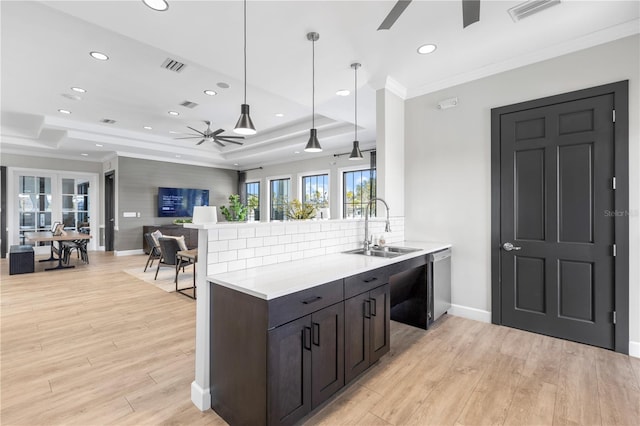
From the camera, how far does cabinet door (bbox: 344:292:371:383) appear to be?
79.7 inches

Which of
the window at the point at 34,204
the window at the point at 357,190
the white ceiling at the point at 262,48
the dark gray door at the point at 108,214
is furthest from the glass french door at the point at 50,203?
the window at the point at 357,190

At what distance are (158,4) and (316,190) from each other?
6726 mm

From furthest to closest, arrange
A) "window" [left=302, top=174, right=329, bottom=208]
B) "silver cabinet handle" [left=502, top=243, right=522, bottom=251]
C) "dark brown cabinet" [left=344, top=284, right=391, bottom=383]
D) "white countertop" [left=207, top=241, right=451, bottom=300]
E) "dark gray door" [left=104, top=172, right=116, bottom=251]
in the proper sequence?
1. "dark gray door" [left=104, top=172, right=116, bottom=251]
2. "window" [left=302, top=174, right=329, bottom=208]
3. "silver cabinet handle" [left=502, top=243, right=522, bottom=251]
4. "dark brown cabinet" [left=344, top=284, right=391, bottom=383]
5. "white countertop" [left=207, top=241, right=451, bottom=300]

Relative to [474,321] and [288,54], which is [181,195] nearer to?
[288,54]

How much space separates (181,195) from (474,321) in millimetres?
8575

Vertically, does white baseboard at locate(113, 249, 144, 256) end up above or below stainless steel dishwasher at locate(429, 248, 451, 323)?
below

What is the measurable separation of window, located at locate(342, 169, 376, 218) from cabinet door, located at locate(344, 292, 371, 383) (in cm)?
543

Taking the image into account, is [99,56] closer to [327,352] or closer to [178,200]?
[327,352]

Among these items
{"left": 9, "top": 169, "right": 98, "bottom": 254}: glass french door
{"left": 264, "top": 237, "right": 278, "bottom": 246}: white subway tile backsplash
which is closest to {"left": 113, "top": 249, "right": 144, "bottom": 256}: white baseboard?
{"left": 9, "top": 169, "right": 98, "bottom": 254}: glass french door

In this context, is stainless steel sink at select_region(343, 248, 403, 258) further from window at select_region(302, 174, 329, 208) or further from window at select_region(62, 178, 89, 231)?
window at select_region(62, 178, 89, 231)

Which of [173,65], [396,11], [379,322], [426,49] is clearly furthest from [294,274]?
[173,65]

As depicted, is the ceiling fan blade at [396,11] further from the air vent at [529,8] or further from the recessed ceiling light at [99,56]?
the recessed ceiling light at [99,56]

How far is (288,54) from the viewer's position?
3064 mm

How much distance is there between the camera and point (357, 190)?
789 centimetres
